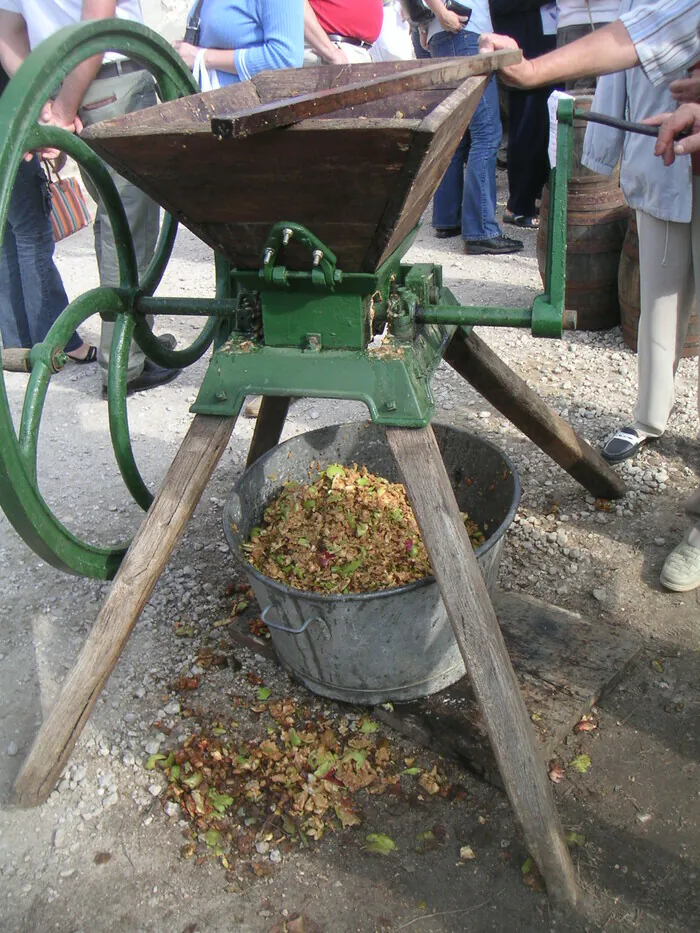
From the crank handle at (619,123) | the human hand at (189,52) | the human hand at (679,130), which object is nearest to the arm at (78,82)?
the human hand at (189,52)

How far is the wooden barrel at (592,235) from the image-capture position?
4457mm

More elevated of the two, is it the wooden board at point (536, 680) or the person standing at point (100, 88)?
the person standing at point (100, 88)

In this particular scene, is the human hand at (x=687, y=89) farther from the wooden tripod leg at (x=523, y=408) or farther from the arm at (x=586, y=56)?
the wooden tripod leg at (x=523, y=408)

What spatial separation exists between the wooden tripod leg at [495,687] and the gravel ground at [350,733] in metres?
0.16

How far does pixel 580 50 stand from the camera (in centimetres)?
242

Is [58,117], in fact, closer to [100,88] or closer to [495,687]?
[100,88]

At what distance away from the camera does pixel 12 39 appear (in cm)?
369

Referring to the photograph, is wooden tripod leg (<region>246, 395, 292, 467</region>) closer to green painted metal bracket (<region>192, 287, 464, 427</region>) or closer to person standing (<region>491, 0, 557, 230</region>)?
green painted metal bracket (<region>192, 287, 464, 427</region>)

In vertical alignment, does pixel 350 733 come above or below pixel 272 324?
below

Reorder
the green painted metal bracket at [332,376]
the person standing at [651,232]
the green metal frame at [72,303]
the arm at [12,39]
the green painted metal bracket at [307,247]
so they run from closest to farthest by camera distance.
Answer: the green metal frame at [72,303]
the green painted metal bracket at [307,247]
the green painted metal bracket at [332,376]
the person standing at [651,232]
the arm at [12,39]

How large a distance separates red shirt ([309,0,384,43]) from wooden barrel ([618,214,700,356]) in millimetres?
2193

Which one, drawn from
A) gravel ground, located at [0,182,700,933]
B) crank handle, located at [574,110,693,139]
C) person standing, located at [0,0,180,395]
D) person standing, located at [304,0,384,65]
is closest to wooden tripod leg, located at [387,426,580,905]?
gravel ground, located at [0,182,700,933]

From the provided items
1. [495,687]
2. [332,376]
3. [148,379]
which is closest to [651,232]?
[332,376]

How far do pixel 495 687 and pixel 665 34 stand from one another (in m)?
1.94
